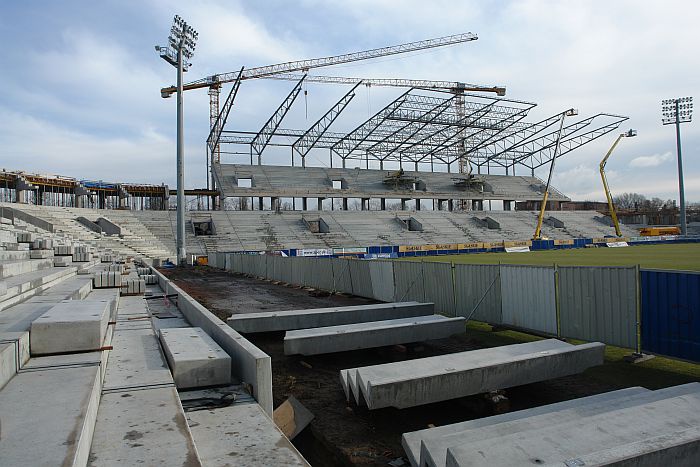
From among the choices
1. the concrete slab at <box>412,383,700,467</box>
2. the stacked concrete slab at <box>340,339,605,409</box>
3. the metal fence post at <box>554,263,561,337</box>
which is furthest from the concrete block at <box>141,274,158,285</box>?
the concrete slab at <box>412,383,700,467</box>

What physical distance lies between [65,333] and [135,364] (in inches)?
37.7

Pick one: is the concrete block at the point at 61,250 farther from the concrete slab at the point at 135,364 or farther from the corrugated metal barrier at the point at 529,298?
the corrugated metal barrier at the point at 529,298

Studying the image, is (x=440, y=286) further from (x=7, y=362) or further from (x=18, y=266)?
(x=7, y=362)

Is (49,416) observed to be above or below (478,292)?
above

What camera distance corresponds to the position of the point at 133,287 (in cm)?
1295

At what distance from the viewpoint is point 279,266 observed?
22812mm

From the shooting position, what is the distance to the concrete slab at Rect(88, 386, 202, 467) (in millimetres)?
3123

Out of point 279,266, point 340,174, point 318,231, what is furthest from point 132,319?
point 340,174

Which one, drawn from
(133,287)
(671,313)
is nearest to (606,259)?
(671,313)

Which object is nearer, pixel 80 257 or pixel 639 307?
pixel 639 307

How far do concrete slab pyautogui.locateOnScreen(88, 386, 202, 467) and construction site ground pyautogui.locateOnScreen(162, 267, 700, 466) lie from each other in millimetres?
1827

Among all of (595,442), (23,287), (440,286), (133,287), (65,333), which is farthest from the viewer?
(133,287)

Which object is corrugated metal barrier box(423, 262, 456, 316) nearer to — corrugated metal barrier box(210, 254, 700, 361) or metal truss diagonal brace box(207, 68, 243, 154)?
corrugated metal barrier box(210, 254, 700, 361)

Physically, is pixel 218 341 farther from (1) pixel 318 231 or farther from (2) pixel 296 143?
(2) pixel 296 143
